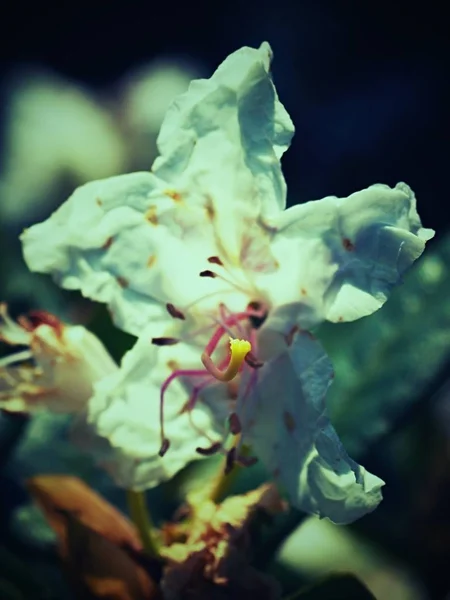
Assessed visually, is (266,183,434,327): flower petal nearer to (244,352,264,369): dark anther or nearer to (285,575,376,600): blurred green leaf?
Result: (244,352,264,369): dark anther

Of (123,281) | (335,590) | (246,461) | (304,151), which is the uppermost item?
(123,281)

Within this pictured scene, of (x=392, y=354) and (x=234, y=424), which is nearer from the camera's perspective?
(x=234, y=424)

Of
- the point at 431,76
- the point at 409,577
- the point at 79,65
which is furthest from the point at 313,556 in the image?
the point at 79,65

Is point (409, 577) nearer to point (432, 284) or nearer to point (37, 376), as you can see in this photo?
point (432, 284)

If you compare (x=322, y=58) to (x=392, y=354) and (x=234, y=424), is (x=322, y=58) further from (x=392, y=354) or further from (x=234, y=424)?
(x=234, y=424)

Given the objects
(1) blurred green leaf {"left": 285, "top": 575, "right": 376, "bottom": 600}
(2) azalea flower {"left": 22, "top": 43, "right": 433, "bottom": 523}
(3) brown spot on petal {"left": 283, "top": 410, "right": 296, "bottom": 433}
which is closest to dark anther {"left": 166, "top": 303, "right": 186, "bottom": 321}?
(2) azalea flower {"left": 22, "top": 43, "right": 433, "bottom": 523}

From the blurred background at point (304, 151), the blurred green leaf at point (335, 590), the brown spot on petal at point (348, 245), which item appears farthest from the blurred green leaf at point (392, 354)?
the brown spot on petal at point (348, 245)

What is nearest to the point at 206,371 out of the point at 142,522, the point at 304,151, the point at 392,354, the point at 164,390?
the point at 164,390
